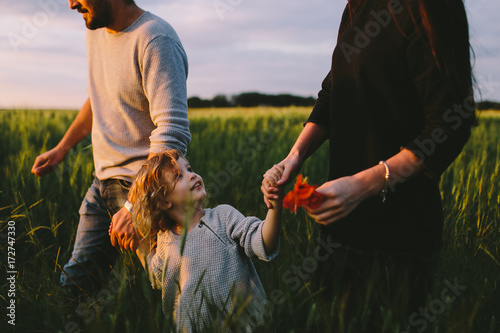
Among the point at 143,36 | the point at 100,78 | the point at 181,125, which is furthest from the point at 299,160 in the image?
the point at 100,78

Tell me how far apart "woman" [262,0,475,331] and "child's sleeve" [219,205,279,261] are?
0.18 metres

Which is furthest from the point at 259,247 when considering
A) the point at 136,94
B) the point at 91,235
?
the point at 91,235

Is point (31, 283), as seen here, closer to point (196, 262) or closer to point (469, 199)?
point (196, 262)

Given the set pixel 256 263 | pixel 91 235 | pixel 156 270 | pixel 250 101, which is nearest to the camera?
pixel 156 270

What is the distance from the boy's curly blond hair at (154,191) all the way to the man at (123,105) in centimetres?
7

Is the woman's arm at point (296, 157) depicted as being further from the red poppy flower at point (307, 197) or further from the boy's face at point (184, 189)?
the boy's face at point (184, 189)

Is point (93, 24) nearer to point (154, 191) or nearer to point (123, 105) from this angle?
point (123, 105)

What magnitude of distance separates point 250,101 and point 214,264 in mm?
21783

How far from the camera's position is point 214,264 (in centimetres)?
134

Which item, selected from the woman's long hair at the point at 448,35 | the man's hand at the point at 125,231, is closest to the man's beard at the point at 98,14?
the man's hand at the point at 125,231

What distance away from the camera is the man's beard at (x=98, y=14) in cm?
165

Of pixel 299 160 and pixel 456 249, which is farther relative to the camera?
pixel 456 249

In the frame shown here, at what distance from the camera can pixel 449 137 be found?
102 centimetres

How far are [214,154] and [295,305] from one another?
10.9 ft
